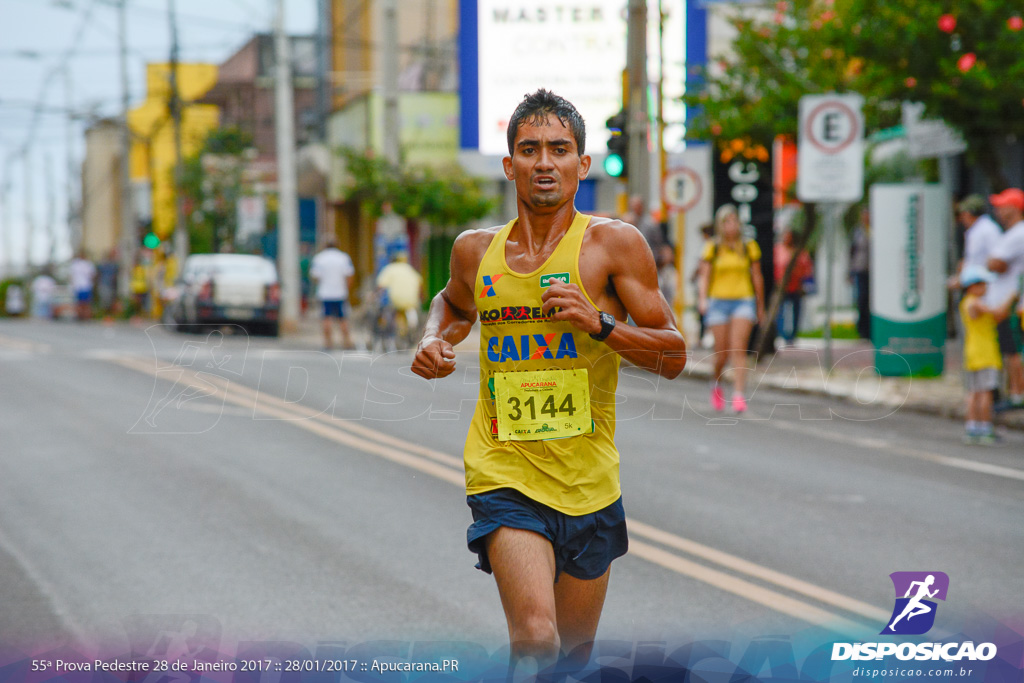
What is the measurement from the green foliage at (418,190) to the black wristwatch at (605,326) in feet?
81.9

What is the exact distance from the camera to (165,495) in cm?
820

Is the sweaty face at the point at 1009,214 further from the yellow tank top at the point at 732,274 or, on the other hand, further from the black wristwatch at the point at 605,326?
the black wristwatch at the point at 605,326

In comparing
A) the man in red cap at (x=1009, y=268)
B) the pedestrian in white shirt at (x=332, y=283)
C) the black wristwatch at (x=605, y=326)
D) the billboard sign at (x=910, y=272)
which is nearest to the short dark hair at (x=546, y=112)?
the black wristwatch at (x=605, y=326)

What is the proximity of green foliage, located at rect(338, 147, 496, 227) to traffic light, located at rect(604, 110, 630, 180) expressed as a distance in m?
11.2

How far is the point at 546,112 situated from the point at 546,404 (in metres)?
0.76

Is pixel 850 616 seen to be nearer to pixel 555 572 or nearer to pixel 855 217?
pixel 555 572

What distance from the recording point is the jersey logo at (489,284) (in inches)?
134

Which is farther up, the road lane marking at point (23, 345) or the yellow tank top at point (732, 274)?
the yellow tank top at point (732, 274)

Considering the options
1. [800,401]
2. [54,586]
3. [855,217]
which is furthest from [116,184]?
[54,586]

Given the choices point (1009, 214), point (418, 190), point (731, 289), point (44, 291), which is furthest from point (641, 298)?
point (44, 291)

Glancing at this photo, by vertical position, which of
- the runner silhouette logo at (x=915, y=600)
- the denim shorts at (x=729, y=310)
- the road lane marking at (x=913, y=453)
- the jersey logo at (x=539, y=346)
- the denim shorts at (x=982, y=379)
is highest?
the jersey logo at (x=539, y=346)

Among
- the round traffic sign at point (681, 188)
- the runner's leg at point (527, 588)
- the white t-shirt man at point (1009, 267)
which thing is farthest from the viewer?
the round traffic sign at point (681, 188)

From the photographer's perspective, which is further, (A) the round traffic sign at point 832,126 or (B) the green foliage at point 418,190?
(B) the green foliage at point 418,190

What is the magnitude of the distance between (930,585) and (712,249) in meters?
6.59
